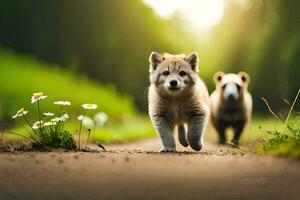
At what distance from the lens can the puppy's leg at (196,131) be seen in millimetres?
9047

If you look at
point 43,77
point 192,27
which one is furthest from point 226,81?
point 192,27

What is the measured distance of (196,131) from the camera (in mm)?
9055

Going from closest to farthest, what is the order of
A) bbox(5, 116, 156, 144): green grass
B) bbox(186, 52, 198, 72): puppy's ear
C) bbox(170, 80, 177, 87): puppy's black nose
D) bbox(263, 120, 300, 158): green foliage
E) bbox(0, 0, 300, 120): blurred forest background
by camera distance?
1. bbox(263, 120, 300, 158): green foliage
2. bbox(170, 80, 177, 87): puppy's black nose
3. bbox(186, 52, 198, 72): puppy's ear
4. bbox(5, 116, 156, 144): green grass
5. bbox(0, 0, 300, 120): blurred forest background

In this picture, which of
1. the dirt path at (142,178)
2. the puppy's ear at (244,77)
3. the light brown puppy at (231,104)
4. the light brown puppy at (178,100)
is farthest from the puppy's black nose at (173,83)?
the puppy's ear at (244,77)

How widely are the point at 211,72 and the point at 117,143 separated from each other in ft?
35.9

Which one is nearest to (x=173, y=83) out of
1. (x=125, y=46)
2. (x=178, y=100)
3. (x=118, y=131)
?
(x=178, y=100)

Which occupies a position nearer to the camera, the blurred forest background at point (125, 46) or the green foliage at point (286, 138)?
the green foliage at point (286, 138)

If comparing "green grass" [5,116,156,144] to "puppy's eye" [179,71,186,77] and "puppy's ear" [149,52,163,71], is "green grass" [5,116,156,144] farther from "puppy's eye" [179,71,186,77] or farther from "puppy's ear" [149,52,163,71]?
"puppy's eye" [179,71,186,77]

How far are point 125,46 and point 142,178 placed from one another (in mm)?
17730

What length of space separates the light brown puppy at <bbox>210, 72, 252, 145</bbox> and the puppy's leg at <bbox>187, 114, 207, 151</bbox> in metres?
4.20

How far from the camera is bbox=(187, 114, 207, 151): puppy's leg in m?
9.05

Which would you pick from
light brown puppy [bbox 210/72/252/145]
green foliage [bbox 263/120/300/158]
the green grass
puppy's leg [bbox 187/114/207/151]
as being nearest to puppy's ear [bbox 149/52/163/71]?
puppy's leg [bbox 187/114/207/151]

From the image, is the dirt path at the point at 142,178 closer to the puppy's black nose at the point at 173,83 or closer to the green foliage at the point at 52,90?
the puppy's black nose at the point at 173,83

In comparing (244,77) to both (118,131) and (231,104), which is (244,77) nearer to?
(231,104)
